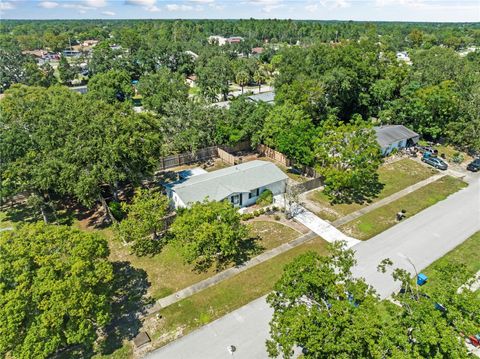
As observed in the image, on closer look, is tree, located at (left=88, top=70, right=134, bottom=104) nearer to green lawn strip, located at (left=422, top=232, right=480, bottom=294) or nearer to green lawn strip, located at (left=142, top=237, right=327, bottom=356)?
green lawn strip, located at (left=142, top=237, right=327, bottom=356)

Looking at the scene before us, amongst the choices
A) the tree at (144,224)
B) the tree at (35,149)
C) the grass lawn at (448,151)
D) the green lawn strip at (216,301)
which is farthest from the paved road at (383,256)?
the tree at (35,149)

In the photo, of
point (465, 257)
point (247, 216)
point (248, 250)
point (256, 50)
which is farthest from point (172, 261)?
point (256, 50)

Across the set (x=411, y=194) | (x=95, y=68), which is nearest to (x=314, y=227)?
(x=411, y=194)

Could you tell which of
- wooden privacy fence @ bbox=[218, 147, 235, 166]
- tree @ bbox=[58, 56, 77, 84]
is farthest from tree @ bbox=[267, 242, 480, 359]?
tree @ bbox=[58, 56, 77, 84]

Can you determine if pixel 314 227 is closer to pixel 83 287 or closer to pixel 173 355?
pixel 173 355

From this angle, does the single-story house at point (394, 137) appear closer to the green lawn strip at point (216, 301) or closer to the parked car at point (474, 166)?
the parked car at point (474, 166)

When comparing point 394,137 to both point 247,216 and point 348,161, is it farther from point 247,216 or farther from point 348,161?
point 247,216

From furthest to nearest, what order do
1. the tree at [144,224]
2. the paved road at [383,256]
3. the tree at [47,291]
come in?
1. the tree at [144,224]
2. the paved road at [383,256]
3. the tree at [47,291]
